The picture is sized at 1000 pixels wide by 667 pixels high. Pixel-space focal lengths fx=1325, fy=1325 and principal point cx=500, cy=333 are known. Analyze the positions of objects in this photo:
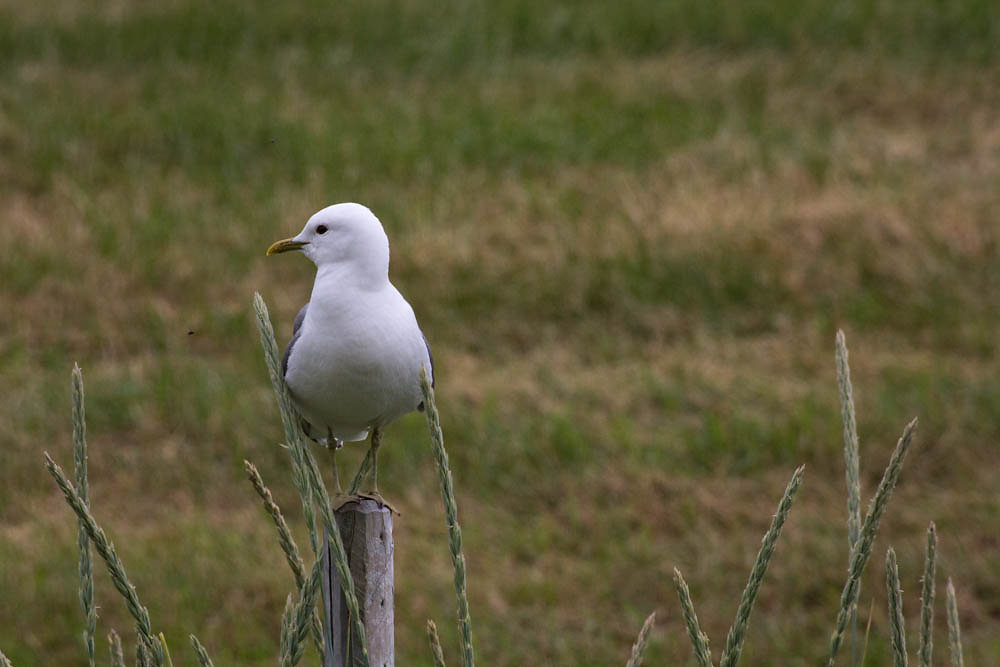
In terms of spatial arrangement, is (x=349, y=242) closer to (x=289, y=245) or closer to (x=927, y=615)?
(x=289, y=245)

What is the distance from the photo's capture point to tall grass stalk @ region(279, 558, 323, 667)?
1.73 m

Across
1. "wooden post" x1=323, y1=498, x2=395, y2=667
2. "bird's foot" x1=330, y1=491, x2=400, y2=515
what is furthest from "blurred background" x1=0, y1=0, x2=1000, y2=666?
"wooden post" x1=323, y1=498, x2=395, y2=667

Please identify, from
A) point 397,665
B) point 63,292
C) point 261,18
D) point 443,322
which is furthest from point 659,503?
point 261,18

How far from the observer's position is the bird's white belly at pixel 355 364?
226cm

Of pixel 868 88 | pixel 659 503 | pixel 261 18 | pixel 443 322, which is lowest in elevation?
pixel 659 503

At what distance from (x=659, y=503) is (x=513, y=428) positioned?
880 millimetres

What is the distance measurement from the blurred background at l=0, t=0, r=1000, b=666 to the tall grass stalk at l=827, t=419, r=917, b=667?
2.94 meters

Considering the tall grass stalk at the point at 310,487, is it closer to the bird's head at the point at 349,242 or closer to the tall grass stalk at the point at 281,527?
the tall grass stalk at the point at 281,527

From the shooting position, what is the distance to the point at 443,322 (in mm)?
7707

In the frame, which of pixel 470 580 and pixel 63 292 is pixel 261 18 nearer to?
pixel 63 292

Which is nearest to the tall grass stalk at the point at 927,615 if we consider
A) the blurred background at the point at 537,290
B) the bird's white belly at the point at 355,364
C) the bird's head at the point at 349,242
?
the bird's white belly at the point at 355,364

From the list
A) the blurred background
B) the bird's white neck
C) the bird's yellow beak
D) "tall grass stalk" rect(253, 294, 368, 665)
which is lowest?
the blurred background

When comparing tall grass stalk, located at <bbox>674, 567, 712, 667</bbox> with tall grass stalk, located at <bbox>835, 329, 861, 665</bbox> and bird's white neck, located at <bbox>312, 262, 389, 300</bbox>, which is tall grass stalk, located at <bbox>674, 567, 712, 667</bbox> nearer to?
tall grass stalk, located at <bbox>835, 329, 861, 665</bbox>

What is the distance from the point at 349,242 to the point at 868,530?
3.57 ft
